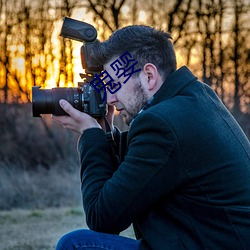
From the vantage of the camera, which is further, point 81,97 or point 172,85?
point 81,97

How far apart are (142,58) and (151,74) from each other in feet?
0.24

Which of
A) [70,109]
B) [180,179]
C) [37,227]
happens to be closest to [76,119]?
[70,109]

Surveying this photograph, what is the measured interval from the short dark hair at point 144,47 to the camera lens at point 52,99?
308 mm

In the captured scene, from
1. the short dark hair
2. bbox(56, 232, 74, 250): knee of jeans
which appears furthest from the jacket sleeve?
the short dark hair

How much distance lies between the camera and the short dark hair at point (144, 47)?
2182 mm

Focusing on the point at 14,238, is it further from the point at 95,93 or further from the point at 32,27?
the point at 32,27

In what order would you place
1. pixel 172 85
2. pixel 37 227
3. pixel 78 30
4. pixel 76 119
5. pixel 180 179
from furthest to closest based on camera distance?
pixel 37 227, pixel 78 30, pixel 76 119, pixel 172 85, pixel 180 179

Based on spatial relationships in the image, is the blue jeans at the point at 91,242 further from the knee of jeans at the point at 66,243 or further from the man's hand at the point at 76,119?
the man's hand at the point at 76,119

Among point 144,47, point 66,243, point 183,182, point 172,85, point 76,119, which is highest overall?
point 144,47

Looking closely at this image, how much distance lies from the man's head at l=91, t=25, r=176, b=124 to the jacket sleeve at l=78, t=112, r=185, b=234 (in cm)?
22

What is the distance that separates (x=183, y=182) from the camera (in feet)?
6.39

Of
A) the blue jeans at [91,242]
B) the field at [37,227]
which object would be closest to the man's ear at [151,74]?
the blue jeans at [91,242]

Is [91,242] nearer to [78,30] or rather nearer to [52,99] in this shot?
[52,99]

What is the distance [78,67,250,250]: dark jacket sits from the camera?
1.93 m
